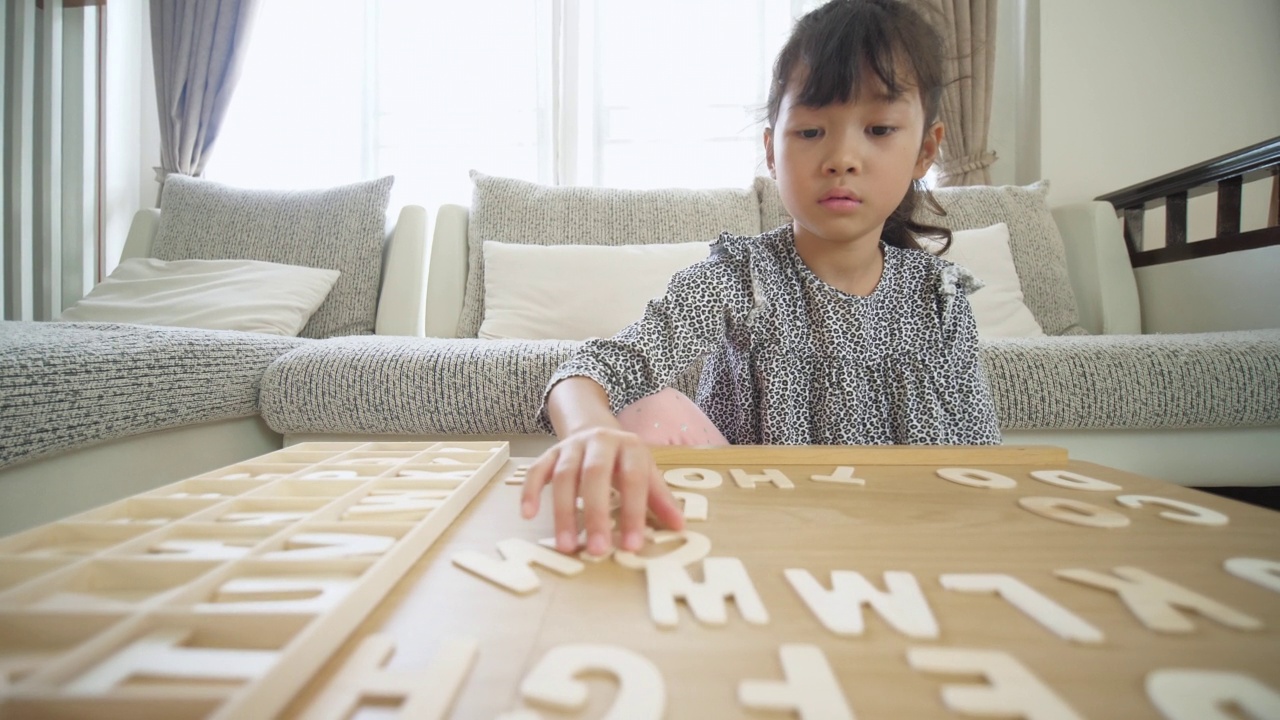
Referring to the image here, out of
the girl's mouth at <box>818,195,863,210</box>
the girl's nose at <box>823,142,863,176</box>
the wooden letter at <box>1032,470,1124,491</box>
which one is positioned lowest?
the wooden letter at <box>1032,470,1124,491</box>

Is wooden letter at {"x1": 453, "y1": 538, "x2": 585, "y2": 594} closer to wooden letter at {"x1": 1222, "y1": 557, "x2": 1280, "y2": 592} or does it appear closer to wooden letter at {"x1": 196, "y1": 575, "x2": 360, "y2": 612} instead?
wooden letter at {"x1": 196, "y1": 575, "x2": 360, "y2": 612}

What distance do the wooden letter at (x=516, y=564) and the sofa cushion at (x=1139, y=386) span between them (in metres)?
1.08

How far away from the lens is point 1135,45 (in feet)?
7.70

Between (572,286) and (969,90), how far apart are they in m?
1.89

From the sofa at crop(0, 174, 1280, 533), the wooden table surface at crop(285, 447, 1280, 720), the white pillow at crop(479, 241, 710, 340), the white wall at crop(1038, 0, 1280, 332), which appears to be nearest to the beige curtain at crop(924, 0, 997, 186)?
the white wall at crop(1038, 0, 1280, 332)

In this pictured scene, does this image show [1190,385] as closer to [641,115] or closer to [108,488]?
[108,488]

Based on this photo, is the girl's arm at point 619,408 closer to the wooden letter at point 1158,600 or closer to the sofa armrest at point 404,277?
the wooden letter at point 1158,600

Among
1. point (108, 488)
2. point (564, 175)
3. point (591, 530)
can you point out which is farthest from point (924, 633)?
point (564, 175)

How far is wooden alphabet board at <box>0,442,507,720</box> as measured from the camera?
0.19 m

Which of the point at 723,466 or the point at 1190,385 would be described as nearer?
the point at 723,466

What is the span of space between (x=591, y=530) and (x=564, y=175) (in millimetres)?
2532

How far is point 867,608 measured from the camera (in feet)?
0.90

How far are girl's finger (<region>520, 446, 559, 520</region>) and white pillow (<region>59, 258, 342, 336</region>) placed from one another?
4.72 feet

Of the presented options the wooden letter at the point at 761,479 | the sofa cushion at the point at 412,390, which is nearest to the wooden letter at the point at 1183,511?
the wooden letter at the point at 761,479
